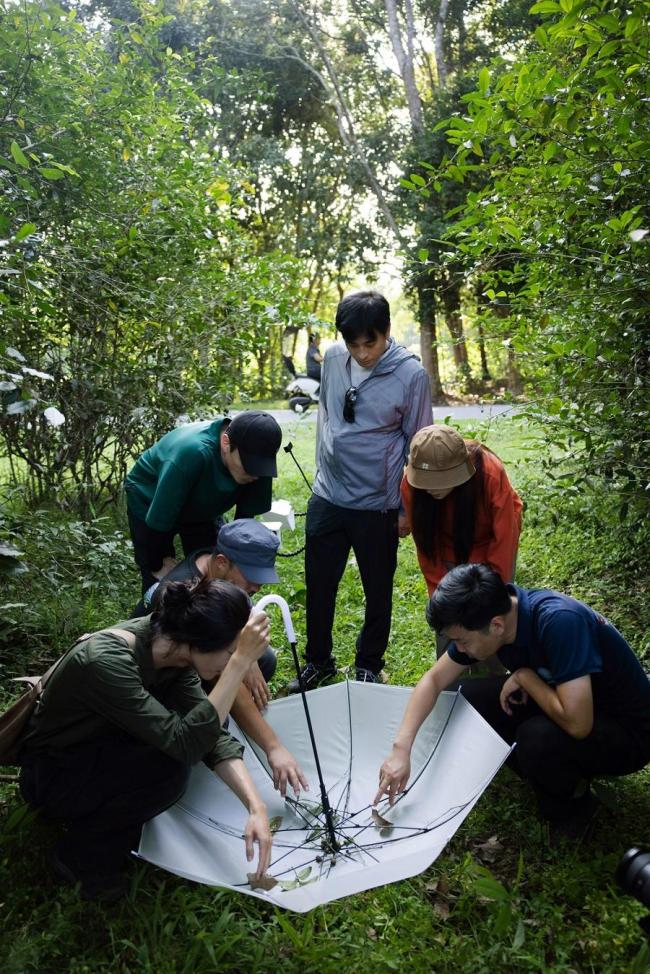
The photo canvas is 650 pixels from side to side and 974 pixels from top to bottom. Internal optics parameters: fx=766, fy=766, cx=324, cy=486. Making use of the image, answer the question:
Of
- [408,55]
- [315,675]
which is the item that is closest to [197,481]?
[315,675]

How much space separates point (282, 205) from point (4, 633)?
17.3m

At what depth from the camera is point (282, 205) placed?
18.9 meters

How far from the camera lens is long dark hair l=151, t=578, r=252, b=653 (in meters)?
2.07

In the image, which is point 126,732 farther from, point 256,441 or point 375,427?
point 375,427

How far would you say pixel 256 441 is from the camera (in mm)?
2707

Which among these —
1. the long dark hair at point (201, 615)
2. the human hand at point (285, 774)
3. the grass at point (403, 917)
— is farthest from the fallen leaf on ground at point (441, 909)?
the long dark hair at point (201, 615)

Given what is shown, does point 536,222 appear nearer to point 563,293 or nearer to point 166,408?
point 563,293

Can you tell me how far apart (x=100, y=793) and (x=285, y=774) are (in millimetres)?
→ 539

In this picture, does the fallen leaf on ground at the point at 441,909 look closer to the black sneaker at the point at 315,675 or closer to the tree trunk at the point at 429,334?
the black sneaker at the point at 315,675

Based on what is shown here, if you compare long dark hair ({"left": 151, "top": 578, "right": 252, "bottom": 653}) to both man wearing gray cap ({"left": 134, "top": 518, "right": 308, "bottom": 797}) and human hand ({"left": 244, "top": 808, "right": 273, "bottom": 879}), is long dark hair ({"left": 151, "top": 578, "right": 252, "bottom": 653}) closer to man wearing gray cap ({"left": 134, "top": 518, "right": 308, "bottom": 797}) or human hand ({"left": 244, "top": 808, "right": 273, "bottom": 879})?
man wearing gray cap ({"left": 134, "top": 518, "right": 308, "bottom": 797})

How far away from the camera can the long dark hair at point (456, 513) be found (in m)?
2.71

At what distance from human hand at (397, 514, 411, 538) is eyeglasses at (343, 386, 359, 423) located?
45 centimetres

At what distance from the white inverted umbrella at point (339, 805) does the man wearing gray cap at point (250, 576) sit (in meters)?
0.07

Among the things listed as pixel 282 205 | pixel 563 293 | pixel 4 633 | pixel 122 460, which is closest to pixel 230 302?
pixel 122 460
